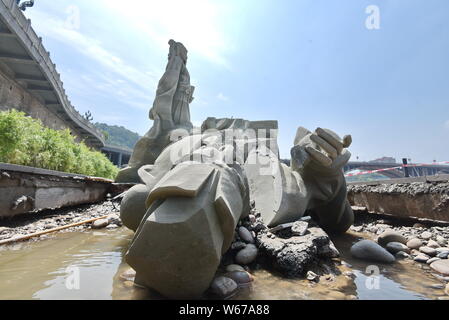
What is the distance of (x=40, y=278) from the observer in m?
1.67

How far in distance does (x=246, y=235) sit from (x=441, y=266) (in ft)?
5.74

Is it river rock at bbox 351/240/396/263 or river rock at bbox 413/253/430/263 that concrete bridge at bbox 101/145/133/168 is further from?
river rock at bbox 413/253/430/263

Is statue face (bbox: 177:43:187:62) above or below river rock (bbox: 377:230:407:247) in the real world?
above

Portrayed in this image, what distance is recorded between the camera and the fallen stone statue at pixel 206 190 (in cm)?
127

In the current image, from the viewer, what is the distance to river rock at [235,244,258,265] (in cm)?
209

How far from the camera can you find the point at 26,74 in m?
11.5

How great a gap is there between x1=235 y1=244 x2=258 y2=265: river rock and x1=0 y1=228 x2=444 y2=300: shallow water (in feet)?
0.47

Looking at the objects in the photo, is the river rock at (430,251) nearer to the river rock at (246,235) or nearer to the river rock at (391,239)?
the river rock at (391,239)

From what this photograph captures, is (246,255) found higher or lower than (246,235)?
lower

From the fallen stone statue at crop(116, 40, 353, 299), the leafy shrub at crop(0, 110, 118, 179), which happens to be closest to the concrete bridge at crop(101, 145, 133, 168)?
the leafy shrub at crop(0, 110, 118, 179)

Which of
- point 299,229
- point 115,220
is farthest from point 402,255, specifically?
point 115,220

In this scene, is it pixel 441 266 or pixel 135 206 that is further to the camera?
pixel 441 266

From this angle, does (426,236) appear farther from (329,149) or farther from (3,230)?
(3,230)
